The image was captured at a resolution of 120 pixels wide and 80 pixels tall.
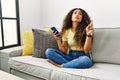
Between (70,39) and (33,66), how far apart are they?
51 centimetres

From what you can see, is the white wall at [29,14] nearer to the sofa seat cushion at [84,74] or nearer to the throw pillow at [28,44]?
the throw pillow at [28,44]

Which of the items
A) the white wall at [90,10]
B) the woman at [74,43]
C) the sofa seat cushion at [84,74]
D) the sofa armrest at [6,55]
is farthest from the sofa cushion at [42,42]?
the white wall at [90,10]

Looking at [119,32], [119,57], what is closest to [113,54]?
[119,57]

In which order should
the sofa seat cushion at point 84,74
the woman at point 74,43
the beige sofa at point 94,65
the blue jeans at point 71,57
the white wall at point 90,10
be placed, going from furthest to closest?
1. the white wall at point 90,10
2. the woman at point 74,43
3. the blue jeans at point 71,57
4. the beige sofa at point 94,65
5. the sofa seat cushion at point 84,74

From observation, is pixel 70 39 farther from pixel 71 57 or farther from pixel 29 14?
pixel 29 14

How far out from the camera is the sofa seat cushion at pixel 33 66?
151cm

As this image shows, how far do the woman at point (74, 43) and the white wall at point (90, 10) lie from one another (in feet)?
1.21

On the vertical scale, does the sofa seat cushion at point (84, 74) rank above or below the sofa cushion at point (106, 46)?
below

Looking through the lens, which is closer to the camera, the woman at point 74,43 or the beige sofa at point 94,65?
the beige sofa at point 94,65

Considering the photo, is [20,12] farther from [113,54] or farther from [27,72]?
[113,54]

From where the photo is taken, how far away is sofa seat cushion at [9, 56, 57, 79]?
151cm

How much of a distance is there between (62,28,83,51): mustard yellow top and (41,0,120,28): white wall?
0.52m

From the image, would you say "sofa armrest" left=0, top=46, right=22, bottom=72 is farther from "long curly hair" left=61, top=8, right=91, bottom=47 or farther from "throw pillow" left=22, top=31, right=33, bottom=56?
"long curly hair" left=61, top=8, right=91, bottom=47

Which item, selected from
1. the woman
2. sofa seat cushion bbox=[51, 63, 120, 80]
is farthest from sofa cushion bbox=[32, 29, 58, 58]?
sofa seat cushion bbox=[51, 63, 120, 80]
